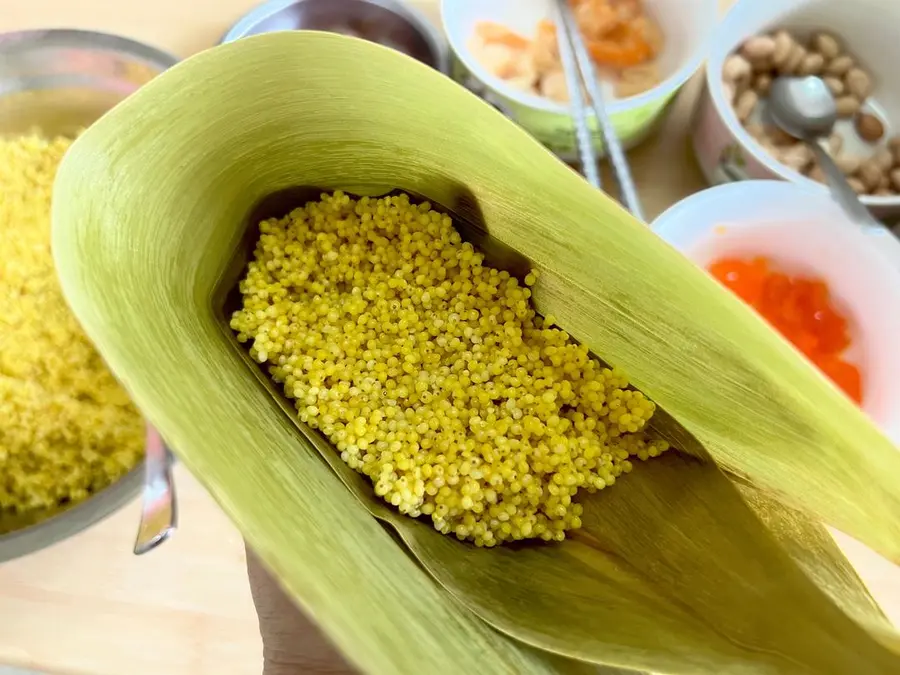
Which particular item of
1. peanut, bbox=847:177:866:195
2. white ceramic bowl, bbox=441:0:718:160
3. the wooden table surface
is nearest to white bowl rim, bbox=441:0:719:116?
white ceramic bowl, bbox=441:0:718:160

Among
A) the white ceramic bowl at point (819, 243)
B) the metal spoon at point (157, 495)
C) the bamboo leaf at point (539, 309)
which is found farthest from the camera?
the white ceramic bowl at point (819, 243)

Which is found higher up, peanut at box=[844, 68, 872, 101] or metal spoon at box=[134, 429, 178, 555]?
peanut at box=[844, 68, 872, 101]

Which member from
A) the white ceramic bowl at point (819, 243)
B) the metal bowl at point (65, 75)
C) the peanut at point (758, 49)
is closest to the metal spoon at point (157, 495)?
the metal bowl at point (65, 75)

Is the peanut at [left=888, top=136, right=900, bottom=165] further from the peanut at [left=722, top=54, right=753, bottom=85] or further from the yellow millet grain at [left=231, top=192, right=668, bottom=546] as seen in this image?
the yellow millet grain at [left=231, top=192, right=668, bottom=546]

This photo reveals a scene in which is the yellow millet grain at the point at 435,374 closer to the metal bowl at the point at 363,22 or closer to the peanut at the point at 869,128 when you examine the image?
the metal bowl at the point at 363,22

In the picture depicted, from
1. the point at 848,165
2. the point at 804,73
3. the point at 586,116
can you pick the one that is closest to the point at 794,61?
the point at 804,73

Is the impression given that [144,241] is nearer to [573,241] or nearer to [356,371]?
[356,371]
